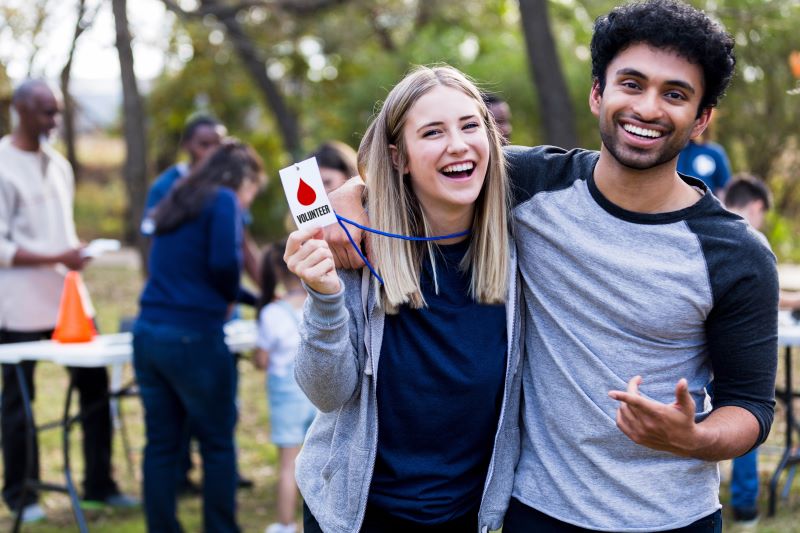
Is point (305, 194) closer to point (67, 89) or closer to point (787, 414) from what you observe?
point (787, 414)

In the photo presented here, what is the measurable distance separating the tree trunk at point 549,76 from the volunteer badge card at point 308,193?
7.24 meters

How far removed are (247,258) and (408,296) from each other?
11.9 feet

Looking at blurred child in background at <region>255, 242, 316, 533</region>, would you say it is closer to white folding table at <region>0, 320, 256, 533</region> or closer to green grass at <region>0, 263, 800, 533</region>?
white folding table at <region>0, 320, 256, 533</region>

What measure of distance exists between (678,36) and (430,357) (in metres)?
0.96

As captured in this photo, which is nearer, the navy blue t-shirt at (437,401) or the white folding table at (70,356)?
the navy blue t-shirt at (437,401)

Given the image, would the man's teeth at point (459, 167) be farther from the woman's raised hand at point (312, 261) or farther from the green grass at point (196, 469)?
the green grass at point (196, 469)

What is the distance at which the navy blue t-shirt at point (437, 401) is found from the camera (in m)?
2.48

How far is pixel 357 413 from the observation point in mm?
2541

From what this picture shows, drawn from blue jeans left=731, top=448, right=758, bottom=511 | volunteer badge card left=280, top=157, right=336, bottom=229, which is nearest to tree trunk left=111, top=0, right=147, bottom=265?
blue jeans left=731, top=448, right=758, bottom=511

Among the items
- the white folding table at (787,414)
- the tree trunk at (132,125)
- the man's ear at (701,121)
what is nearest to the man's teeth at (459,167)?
the man's ear at (701,121)

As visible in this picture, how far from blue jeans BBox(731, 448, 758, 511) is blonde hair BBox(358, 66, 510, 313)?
3414 mm

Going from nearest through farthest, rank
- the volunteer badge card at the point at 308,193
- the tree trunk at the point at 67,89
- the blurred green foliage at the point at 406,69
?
1. the volunteer badge card at the point at 308,193
2. the blurred green foliage at the point at 406,69
3. the tree trunk at the point at 67,89

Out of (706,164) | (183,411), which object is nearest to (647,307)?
(183,411)

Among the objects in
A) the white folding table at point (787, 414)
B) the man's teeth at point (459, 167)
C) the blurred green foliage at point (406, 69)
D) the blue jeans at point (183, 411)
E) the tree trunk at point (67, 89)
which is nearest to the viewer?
the man's teeth at point (459, 167)
